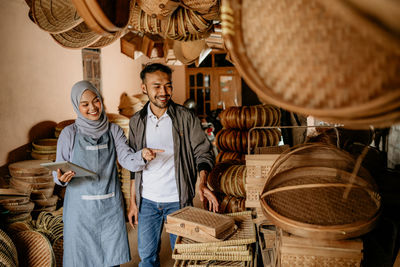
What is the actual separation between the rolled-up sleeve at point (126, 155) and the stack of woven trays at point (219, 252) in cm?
74

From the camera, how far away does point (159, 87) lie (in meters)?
2.19

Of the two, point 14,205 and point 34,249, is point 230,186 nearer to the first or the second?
point 34,249

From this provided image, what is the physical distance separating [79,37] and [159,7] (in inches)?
23.1

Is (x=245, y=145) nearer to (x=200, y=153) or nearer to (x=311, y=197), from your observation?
(x=200, y=153)

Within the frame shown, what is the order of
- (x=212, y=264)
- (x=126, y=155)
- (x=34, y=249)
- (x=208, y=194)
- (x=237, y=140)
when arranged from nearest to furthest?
(x=212, y=264) < (x=208, y=194) < (x=126, y=155) < (x=34, y=249) < (x=237, y=140)

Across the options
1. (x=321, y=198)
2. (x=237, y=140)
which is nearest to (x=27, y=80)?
(x=237, y=140)

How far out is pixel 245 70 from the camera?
1.57 feet

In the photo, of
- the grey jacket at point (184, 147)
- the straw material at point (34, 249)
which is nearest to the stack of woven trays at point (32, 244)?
the straw material at point (34, 249)

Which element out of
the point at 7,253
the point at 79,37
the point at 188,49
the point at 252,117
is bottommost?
the point at 7,253

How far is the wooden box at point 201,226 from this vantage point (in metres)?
1.49

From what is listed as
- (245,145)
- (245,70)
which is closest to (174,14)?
(245,70)

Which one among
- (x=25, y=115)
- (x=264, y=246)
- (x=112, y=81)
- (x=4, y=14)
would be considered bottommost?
(x=264, y=246)

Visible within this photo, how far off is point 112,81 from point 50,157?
9.94 feet

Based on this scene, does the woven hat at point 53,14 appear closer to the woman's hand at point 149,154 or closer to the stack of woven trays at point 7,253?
the woman's hand at point 149,154
